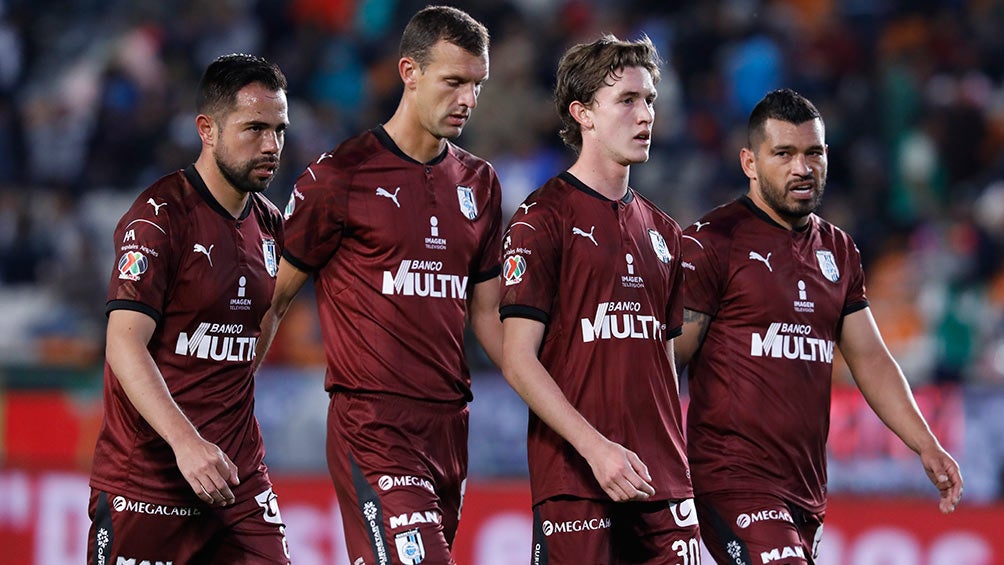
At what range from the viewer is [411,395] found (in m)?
6.61

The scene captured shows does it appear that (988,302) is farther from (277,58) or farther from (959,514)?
(277,58)

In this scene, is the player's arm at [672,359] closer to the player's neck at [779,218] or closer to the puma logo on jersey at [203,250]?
the player's neck at [779,218]

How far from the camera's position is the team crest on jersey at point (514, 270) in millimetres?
6391

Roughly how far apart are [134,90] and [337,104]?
7.47 feet

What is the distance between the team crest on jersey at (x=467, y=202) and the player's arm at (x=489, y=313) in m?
0.32

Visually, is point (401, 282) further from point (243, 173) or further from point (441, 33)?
point (441, 33)

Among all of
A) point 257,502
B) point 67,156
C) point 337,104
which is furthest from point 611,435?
point 67,156

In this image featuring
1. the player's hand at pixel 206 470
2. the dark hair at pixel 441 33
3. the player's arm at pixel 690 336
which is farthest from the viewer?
the player's arm at pixel 690 336

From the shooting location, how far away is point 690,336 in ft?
23.4

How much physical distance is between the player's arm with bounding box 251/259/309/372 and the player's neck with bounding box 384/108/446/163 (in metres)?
0.71

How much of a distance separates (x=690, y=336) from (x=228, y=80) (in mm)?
2350

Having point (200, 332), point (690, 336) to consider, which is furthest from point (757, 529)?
point (200, 332)

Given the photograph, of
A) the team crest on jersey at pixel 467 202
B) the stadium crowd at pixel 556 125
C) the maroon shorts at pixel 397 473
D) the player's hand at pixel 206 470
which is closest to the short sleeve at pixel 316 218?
the team crest on jersey at pixel 467 202

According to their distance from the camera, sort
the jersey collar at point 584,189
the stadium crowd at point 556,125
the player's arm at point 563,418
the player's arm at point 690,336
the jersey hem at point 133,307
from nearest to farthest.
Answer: the player's arm at point 563,418 → the jersey hem at point 133,307 → the jersey collar at point 584,189 → the player's arm at point 690,336 → the stadium crowd at point 556,125
